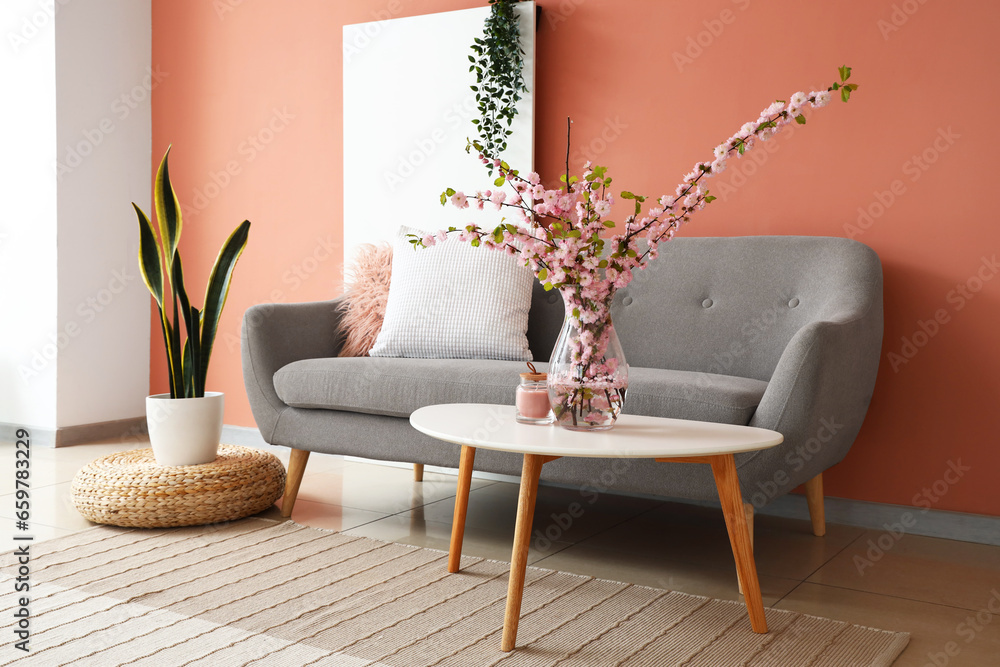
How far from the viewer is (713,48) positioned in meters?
2.91

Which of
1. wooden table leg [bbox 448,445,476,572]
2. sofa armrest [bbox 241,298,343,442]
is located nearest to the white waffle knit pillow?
sofa armrest [bbox 241,298,343,442]

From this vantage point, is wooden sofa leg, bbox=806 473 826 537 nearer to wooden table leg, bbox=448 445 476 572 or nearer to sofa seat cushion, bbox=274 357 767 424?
sofa seat cushion, bbox=274 357 767 424

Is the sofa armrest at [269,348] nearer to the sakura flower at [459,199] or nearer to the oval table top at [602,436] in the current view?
the oval table top at [602,436]

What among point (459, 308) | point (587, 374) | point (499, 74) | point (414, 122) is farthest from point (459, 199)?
point (414, 122)

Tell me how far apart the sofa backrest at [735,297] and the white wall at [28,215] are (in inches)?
101

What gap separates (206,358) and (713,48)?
1942 millimetres

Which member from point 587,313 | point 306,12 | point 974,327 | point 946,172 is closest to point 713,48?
point 946,172

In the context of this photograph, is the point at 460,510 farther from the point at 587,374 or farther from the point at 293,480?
the point at 293,480

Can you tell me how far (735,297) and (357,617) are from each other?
1.50 meters

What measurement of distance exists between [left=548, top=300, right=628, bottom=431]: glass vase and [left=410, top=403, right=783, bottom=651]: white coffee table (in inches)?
1.6

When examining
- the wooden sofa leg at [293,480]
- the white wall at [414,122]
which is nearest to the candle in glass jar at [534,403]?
the wooden sofa leg at [293,480]

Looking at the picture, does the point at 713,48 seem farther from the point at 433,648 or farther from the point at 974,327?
the point at 433,648

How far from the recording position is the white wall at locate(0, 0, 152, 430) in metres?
3.75

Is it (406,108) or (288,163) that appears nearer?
(406,108)
